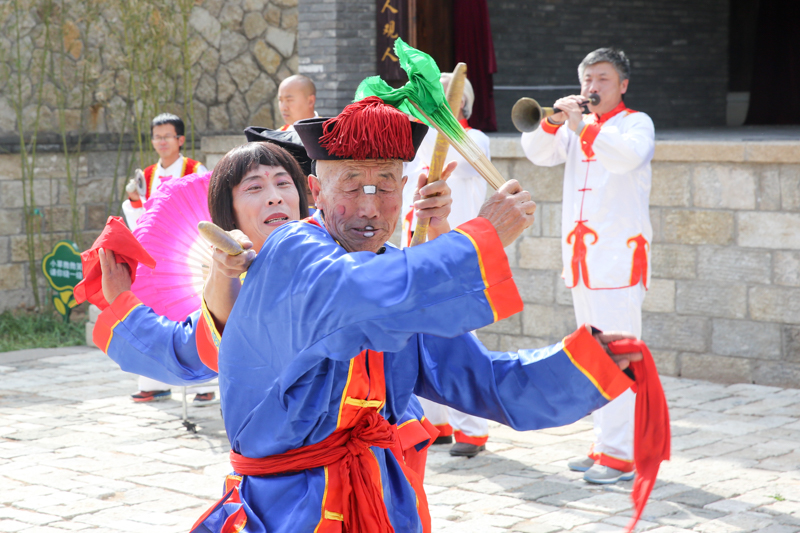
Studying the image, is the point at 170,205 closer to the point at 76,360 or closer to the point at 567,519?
the point at 567,519

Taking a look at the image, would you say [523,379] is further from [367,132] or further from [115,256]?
[115,256]

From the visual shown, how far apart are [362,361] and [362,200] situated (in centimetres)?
33

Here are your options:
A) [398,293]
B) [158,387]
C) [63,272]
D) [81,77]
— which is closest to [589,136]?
[398,293]

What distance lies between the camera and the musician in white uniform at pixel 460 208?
4.86 m

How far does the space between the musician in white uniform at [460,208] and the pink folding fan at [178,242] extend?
1.92 m

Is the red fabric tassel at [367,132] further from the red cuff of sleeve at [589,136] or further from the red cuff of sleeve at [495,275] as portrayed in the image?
the red cuff of sleeve at [589,136]

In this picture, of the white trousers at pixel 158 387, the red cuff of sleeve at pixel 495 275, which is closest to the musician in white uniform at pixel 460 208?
the white trousers at pixel 158 387

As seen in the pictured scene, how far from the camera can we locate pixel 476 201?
505 cm

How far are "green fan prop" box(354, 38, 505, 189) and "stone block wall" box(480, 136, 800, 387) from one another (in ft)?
15.5

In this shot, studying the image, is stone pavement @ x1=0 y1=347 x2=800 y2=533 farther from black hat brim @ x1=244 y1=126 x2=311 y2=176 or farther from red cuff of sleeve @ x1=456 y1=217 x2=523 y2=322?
→ red cuff of sleeve @ x1=456 y1=217 x2=523 y2=322

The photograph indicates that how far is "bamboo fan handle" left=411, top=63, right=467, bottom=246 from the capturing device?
1.91 meters

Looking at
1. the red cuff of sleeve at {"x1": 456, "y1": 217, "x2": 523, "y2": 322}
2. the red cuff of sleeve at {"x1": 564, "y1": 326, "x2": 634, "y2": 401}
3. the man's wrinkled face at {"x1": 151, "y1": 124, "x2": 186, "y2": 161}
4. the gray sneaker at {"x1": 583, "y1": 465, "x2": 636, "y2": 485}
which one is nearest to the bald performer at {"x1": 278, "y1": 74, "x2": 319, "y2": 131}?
the man's wrinkled face at {"x1": 151, "y1": 124, "x2": 186, "y2": 161}

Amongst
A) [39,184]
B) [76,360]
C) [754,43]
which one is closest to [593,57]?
[76,360]

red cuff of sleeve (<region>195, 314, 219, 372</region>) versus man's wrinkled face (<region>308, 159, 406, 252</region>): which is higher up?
man's wrinkled face (<region>308, 159, 406, 252</region>)
